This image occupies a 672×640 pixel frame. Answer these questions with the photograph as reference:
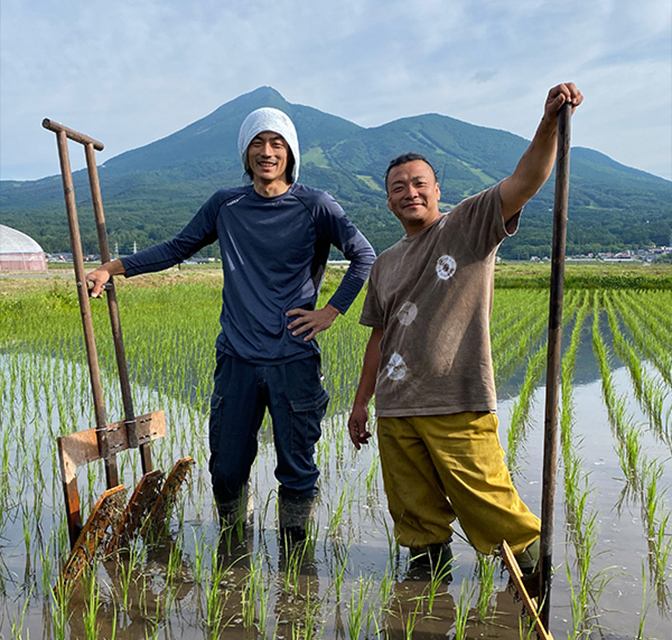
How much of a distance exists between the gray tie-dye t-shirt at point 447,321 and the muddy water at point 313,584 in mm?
558

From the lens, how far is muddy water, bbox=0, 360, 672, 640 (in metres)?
1.98

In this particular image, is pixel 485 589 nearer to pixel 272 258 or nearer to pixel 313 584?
pixel 313 584

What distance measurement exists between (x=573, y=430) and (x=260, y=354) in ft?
9.15

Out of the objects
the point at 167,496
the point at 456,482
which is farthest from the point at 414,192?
the point at 167,496

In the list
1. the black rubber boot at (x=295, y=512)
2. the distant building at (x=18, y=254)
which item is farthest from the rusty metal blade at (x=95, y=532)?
the distant building at (x=18, y=254)

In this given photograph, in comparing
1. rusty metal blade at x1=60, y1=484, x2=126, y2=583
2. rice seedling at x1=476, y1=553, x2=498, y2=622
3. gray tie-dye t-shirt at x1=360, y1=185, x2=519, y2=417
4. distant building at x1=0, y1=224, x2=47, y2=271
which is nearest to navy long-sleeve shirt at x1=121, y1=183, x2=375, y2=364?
gray tie-dye t-shirt at x1=360, y1=185, x2=519, y2=417

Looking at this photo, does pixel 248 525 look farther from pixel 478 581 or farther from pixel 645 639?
pixel 645 639

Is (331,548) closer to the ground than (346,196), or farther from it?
closer to the ground

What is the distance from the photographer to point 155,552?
250cm

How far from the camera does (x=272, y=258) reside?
2348 millimetres

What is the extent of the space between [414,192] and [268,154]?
1.77 ft

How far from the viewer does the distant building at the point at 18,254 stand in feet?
158

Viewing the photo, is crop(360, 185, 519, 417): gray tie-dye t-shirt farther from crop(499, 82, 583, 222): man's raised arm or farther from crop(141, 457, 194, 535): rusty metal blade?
crop(141, 457, 194, 535): rusty metal blade

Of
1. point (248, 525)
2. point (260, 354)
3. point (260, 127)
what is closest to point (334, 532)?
point (248, 525)
